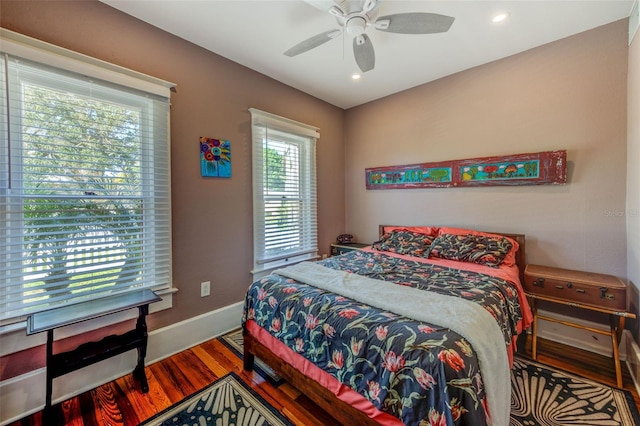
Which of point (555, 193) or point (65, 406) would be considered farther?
point (555, 193)

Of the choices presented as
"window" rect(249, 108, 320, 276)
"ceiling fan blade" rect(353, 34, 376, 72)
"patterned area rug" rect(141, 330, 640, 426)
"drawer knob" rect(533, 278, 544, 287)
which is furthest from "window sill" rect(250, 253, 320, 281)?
"drawer knob" rect(533, 278, 544, 287)

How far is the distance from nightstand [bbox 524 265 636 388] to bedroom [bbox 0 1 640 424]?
0.65ft

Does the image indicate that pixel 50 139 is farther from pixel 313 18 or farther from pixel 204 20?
pixel 313 18

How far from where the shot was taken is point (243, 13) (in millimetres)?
2006

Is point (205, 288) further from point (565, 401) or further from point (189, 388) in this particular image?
point (565, 401)

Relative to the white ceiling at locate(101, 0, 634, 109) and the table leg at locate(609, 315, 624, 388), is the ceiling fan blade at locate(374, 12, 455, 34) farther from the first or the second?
the table leg at locate(609, 315, 624, 388)

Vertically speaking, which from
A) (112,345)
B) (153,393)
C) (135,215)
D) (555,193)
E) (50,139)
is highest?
(50,139)

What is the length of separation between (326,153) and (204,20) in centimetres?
210

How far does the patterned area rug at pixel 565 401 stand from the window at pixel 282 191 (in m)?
2.38

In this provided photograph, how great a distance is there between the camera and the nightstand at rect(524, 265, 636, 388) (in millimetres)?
1862

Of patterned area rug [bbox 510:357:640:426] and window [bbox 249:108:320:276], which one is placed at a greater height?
window [bbox 249:108:320:276]

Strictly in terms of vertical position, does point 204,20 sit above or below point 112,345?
above

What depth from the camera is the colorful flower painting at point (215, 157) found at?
2.44m

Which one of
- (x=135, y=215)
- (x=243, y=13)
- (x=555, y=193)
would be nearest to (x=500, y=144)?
(x=555, y=193)
